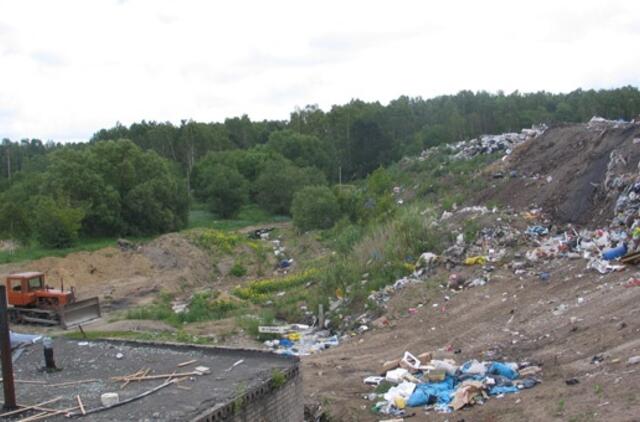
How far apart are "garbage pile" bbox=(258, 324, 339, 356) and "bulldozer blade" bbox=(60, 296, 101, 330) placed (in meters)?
5.19

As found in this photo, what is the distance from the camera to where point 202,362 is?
9477mm

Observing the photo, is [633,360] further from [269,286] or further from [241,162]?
[241,162]

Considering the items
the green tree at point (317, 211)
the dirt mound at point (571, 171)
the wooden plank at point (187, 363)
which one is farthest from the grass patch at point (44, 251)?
the wooden plank at point (187, 363)

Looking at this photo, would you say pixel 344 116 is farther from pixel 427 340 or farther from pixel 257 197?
pixel 427 340

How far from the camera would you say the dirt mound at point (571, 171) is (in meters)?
18.5

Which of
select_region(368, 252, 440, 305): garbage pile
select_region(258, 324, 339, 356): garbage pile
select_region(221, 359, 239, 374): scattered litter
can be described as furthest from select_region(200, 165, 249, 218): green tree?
select_region(221, 359, 239, 374): scattered litter

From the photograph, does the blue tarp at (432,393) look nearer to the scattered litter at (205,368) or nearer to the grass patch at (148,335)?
the scattered litter at (205,368)

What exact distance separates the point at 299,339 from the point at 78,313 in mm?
6433

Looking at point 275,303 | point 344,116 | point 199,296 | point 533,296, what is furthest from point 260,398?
point 344,116

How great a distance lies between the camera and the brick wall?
7609mm

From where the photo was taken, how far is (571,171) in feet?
69.5

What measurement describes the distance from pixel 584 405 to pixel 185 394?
496 cm

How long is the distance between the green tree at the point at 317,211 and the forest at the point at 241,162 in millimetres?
56

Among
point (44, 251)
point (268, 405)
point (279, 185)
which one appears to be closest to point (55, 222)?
point (44, 251)
